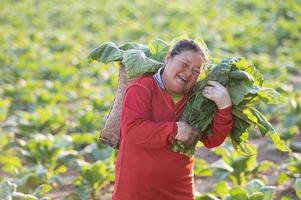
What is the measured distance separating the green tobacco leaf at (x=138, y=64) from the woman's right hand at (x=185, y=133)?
0.39 metres

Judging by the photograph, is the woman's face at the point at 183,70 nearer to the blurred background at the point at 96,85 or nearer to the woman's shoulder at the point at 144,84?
the woman's shoulder at the point at 144,84

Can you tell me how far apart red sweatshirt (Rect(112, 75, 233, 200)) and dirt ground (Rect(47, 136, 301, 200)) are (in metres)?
2.05

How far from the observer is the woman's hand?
3646 millimetres

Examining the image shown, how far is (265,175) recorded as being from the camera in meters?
6.39

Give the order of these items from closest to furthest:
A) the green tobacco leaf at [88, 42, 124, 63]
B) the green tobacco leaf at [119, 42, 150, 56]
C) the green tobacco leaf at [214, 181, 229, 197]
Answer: the green tobacco leaf at [88, 42, 124, 63], the green tobacco leaf at [119, 42, 150, 56], the green tobacco leaf at [214, 181, 229, 197]

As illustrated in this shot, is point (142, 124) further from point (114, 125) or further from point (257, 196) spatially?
point (257, 196)

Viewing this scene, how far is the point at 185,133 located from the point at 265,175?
2.98 meters

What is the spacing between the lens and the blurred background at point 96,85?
228 inches

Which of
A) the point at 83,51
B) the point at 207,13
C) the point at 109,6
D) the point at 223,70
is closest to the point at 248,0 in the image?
the point at 207,13

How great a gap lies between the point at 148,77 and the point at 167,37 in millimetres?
9918

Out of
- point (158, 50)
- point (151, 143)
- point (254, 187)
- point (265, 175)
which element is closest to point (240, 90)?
point (151, 143)

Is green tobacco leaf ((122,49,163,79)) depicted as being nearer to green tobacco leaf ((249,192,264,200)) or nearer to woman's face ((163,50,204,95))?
woman's face ((163,50,204,95))

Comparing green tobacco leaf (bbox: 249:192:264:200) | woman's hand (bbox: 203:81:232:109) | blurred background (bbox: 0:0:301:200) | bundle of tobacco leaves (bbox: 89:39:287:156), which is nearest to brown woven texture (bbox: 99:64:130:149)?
bundle of tobacco leaves (bbox: 89:39:287:156)

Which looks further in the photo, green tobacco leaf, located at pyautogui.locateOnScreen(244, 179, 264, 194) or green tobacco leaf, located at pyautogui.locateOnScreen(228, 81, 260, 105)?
green tobacco leaf, located at pyautogui.locateOnScreen(244, 179, 264, 194)
